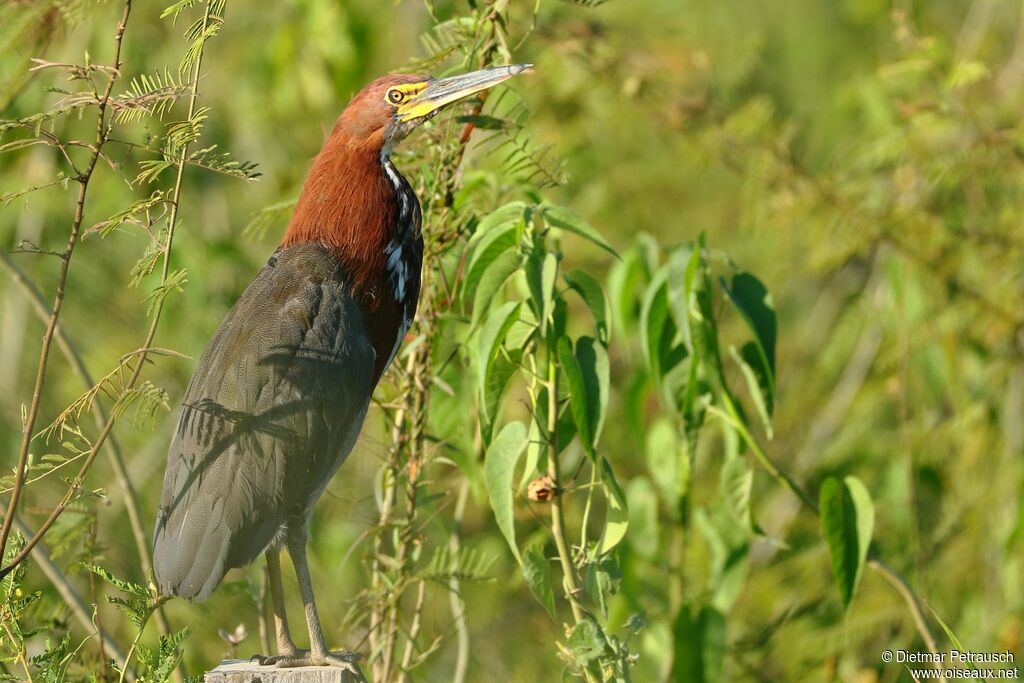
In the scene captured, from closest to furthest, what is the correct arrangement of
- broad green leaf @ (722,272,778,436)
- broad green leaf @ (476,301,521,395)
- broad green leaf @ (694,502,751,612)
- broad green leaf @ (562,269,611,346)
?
1. broad green leaf @ (476,301,521,395)
2. broad green leaf @ (562,269,611,346)
3. broad green leaf @ (722,272,778,436)
4. broad green leaf @ (694,502,751,612)

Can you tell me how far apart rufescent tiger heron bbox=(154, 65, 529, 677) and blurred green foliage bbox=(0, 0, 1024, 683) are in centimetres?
27

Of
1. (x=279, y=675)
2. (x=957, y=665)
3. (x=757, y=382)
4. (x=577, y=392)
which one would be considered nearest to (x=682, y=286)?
(x=757, y=382)

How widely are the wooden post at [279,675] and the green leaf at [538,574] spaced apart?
22.0 inches

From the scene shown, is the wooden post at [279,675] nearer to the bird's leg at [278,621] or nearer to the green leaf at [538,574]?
the bird's leg at [278,621]

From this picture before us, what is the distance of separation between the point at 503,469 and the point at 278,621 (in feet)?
2.66

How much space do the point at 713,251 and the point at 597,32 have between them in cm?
186

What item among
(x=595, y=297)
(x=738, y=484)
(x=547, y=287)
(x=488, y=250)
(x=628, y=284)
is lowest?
(x=738, y=484)

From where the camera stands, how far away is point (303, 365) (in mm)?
3539

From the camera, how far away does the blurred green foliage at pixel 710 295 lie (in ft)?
13.6

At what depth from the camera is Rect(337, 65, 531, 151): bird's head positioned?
3.74m

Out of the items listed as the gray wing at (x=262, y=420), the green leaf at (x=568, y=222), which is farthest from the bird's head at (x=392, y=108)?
the green leaf at (x=568, y=222)

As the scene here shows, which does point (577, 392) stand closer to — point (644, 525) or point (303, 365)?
point (303, 365)

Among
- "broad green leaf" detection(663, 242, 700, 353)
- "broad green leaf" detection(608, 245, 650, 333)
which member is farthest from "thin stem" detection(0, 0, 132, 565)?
"broad green leaf" detection(608, 245, 650, 333)

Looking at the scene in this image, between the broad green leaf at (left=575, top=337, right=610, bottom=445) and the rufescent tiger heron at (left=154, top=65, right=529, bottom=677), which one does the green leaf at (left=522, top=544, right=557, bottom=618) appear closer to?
the broad green leaf at (left=575, top=337, right=610, bottom=445)
